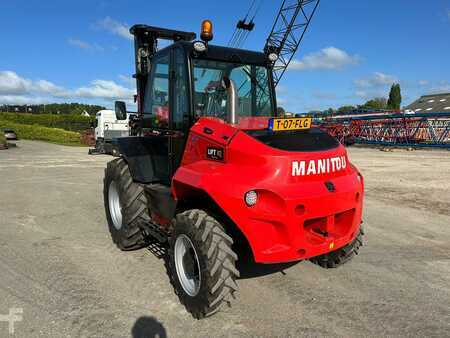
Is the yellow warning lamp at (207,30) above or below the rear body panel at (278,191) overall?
above

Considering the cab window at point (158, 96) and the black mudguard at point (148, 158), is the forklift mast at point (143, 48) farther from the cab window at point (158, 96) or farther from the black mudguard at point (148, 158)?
the black mudguard at point (148, 158)

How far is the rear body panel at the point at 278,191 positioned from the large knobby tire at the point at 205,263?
23 cm

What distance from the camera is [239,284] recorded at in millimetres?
3879

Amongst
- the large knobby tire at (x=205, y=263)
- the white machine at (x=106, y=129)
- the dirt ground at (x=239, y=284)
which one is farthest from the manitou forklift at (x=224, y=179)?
the white machine at (x=106, y=129)

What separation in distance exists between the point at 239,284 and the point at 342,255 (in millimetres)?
1185

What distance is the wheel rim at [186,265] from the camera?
3445mm

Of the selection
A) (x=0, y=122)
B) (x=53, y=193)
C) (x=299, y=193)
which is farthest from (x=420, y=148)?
(x=0, y=122)

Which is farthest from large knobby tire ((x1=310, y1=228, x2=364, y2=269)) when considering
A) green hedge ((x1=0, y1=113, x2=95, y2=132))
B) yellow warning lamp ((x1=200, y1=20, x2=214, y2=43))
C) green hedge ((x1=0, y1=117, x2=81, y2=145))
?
green hedge ((x1=0, y1=113, x2=95, y2=132))

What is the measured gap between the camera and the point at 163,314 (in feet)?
10.8

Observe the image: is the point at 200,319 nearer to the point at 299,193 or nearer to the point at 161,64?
the point at 299,193

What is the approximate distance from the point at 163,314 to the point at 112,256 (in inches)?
64.5

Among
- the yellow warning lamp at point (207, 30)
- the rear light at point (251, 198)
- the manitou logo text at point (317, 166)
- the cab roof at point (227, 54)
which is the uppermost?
the yellow warning lamp at point (207, 30)

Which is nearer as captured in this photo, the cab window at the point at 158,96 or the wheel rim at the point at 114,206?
the cab window at the point at 158,96

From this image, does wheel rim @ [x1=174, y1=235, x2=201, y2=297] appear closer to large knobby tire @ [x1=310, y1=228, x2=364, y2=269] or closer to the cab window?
the cab window
